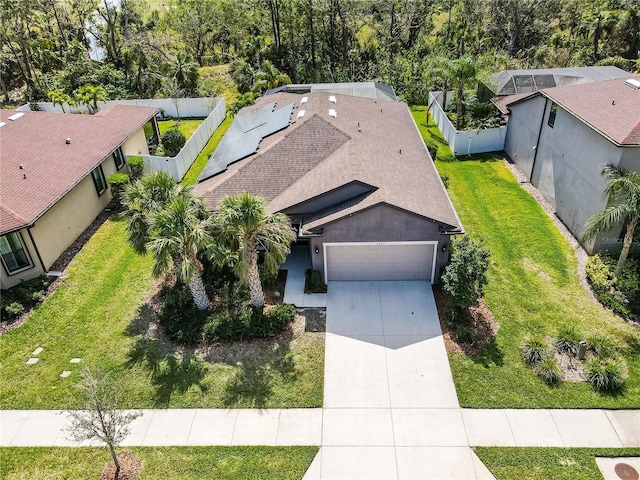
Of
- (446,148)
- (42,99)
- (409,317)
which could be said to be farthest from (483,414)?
(42,99)

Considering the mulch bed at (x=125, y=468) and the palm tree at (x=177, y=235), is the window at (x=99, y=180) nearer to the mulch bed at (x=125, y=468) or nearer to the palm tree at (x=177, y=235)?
the palm tree at (x=177, y=235)

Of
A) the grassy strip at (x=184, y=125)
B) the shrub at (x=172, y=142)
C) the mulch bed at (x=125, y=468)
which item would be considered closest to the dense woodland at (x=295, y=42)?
the grassy strip at (x=184, y=125)

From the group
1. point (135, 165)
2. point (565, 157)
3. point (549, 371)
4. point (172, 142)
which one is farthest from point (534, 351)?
point (172, 142)

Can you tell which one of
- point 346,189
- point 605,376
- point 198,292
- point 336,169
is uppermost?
point 336,169

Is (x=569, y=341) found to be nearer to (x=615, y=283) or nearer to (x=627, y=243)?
(x=615, y=283)

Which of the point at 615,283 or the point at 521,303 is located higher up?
the point at 615,283

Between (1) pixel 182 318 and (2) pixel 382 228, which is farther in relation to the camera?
(2) pixel 382 228
